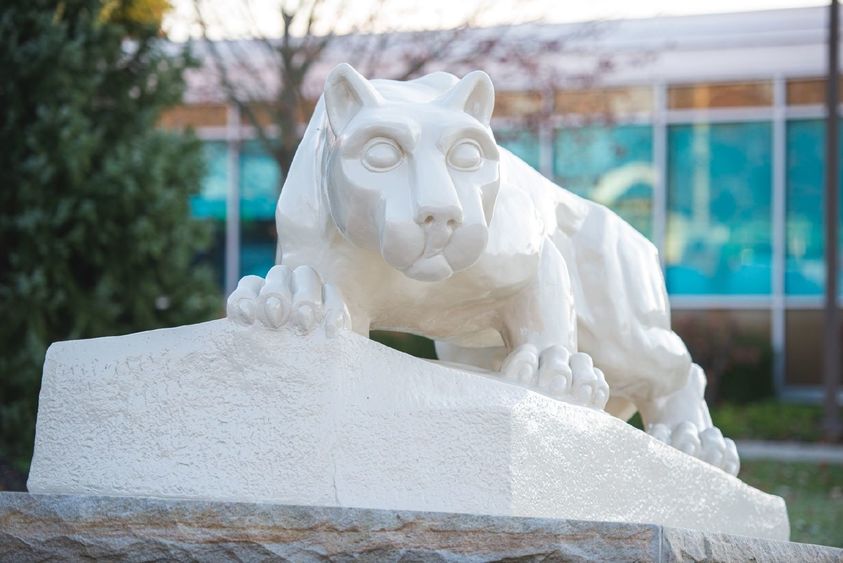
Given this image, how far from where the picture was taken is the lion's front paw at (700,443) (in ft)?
14.4

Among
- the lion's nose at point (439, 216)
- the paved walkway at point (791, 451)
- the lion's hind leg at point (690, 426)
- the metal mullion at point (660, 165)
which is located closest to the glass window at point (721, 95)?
the metal mullion at point (660, 165)

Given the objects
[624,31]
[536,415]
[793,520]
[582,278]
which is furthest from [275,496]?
[624,31]

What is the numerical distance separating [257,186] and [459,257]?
1330 cm

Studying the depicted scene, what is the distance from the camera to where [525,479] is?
10.3ft

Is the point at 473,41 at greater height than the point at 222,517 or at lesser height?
greater

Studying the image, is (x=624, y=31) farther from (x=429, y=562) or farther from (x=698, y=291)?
(x=429, y=562)

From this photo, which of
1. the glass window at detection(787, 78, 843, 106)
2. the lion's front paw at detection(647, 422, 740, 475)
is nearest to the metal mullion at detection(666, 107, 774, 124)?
the glass window at detection(787, 78, 843, 106)

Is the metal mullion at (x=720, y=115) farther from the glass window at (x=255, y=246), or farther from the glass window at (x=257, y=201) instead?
the glass window at (x=255, y=246)

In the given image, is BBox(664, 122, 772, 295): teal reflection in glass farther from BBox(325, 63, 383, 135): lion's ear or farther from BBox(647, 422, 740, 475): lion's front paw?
BBox(325, 63, 383, 135): lion's ear

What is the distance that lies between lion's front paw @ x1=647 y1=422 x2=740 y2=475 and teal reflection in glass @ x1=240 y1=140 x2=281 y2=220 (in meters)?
12.0

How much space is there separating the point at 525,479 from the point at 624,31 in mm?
12448

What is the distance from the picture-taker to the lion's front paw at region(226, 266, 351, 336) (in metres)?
3.17

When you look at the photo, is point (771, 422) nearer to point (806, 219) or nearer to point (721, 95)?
point (806, 219)

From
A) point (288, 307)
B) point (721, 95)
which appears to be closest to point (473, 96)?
point (288, 307)
